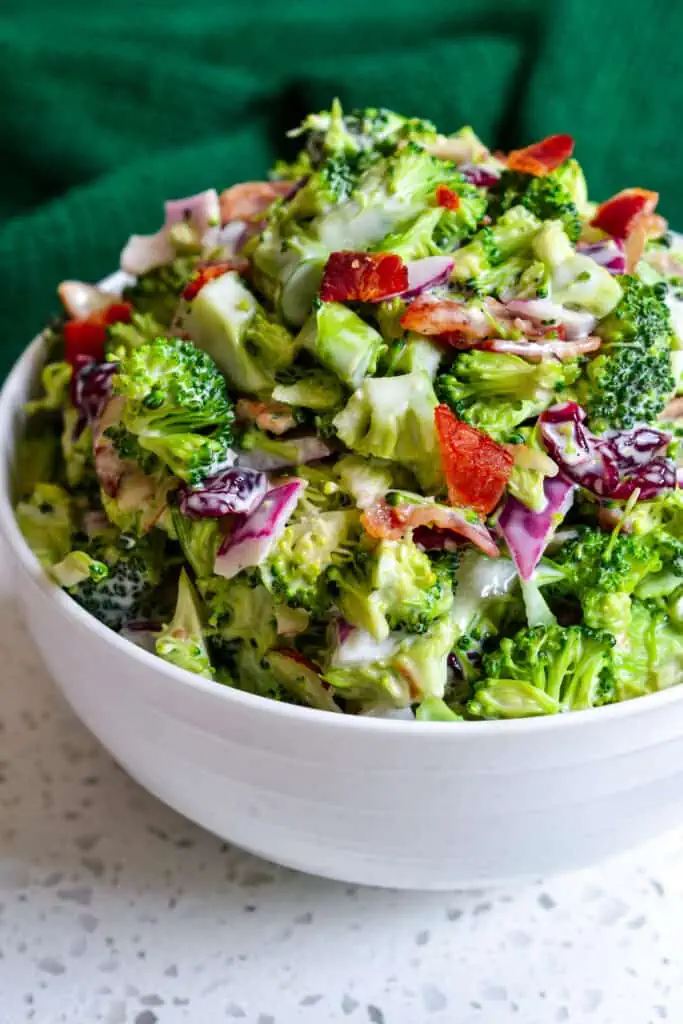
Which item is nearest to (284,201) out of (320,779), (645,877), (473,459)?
(473,459)

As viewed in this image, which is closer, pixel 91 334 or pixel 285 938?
pixel 285 938

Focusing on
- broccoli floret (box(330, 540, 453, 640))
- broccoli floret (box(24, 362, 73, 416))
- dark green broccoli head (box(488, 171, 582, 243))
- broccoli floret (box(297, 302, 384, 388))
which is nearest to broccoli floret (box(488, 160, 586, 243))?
dark green broccoli head (box(488, 171, 582, 243))

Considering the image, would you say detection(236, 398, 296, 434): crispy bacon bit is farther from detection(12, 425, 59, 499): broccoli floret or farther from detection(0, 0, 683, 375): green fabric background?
detection(0, 0, 683, 375): green fabric background

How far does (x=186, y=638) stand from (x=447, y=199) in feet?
2.24

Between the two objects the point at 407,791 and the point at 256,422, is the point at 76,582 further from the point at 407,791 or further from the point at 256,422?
the point at 407,791

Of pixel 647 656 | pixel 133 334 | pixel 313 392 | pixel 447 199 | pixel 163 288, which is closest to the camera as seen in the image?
pixel 647 656

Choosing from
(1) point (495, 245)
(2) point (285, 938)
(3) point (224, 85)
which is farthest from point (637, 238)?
(3) point (224, 85)

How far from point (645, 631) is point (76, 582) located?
26.9 inches

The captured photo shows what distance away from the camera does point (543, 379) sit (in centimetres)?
135

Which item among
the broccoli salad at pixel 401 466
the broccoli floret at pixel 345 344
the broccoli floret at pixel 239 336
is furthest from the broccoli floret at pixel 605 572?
the broccoli floret at pixel 239 336

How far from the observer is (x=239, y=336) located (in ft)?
4.69

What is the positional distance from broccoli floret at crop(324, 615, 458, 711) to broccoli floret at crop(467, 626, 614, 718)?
54mm

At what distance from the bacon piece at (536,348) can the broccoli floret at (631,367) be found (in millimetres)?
33

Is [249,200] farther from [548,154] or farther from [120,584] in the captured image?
[120,584]
